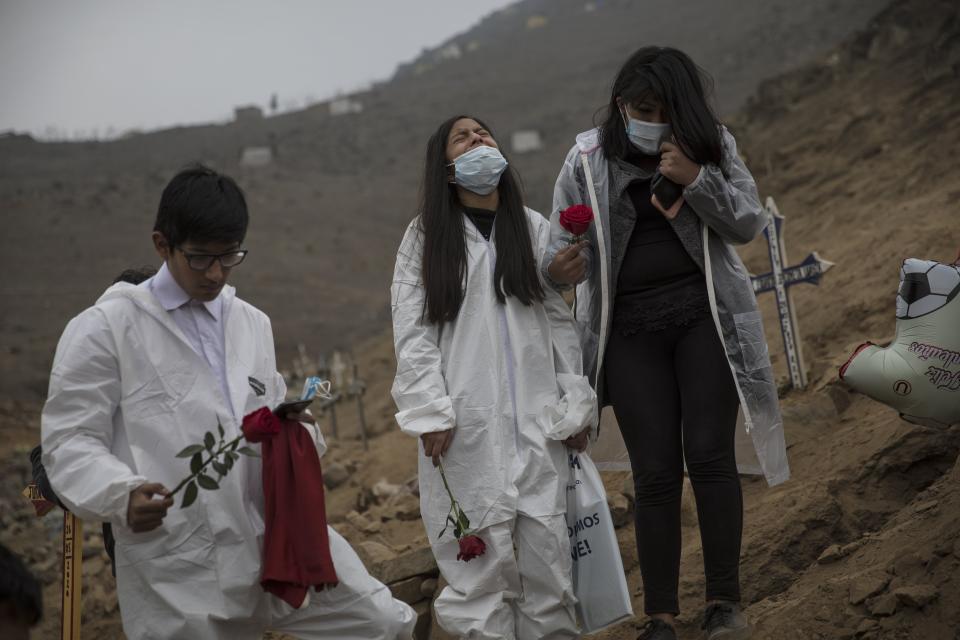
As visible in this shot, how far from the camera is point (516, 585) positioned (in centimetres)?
371

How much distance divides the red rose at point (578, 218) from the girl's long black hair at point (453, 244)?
22 centimetres

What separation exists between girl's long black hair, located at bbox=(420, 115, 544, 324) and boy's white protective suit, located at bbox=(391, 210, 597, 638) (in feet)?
0.15

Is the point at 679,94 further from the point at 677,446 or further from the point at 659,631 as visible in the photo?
the point at 659,631

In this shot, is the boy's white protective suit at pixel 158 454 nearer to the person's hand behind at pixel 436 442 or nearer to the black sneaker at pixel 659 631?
the person's hand behind at pixel 436 442

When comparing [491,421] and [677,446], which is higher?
[491,421]

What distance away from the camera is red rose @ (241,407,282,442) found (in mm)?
2949

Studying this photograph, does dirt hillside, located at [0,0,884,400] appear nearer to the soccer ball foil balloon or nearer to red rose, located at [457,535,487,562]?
red rose, located at [457,535,487,562]

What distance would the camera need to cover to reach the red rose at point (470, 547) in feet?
11.7

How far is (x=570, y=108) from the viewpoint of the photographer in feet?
141

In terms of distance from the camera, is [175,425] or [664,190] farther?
[664,190]

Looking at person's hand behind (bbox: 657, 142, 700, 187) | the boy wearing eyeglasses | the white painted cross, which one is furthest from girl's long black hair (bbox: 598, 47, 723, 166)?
the white painted cross

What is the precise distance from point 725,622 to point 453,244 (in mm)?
1596

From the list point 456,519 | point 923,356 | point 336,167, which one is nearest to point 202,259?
point 456,519

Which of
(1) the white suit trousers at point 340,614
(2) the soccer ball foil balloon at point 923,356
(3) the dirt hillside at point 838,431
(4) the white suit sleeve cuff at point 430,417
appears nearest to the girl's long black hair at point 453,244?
(4) the white suit sleeve cuff at point 430,417
